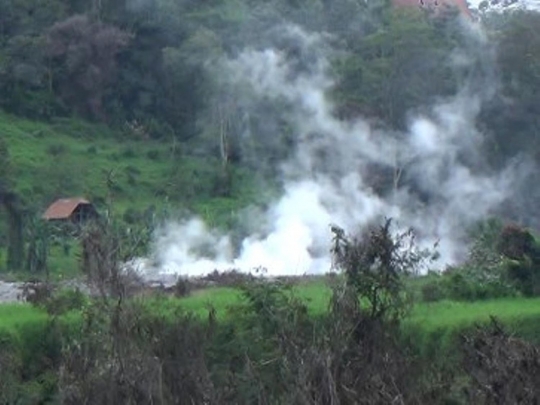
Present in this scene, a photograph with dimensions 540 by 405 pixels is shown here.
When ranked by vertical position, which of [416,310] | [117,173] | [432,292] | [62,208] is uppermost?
[117,173]

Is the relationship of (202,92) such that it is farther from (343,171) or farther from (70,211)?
(70,211)

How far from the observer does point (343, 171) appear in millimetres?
39719

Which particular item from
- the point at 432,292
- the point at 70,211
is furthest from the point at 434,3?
the point at 432,292

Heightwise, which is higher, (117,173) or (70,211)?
(117,173)

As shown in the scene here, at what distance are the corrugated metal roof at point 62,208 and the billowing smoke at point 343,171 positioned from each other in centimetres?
223

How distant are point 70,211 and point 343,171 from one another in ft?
27.6

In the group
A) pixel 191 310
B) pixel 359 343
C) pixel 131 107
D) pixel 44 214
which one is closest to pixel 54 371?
pixel 191 310

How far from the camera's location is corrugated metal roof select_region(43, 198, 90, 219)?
33750mm

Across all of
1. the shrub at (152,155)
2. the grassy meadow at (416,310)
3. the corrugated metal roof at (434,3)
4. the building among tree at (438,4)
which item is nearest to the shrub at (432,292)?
the grassy meadow at (416,310)

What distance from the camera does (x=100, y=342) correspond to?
19625 mm

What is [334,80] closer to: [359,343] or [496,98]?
[496,98]

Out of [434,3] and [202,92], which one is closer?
[202,92]

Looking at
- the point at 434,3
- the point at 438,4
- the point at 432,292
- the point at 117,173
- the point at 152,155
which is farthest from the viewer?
the point at 438,4

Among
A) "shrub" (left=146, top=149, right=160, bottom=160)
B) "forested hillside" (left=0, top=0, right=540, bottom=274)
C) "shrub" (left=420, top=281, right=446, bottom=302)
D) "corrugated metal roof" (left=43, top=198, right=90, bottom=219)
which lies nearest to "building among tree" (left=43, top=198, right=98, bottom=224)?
"corrugated metal roof" (left=43, top=198, right=90, bottom=219)
